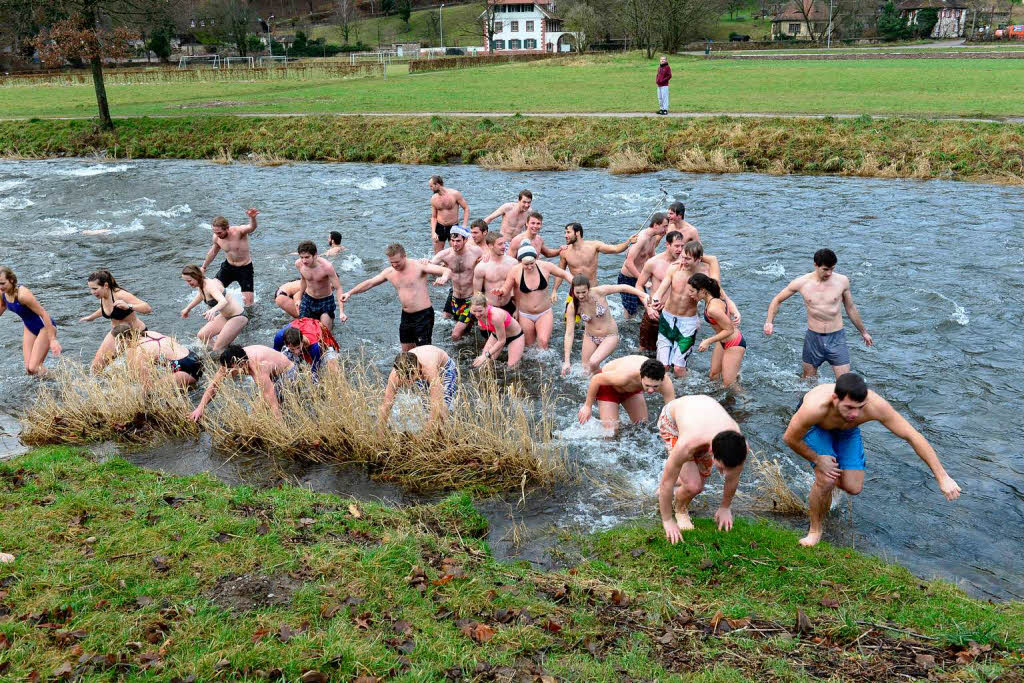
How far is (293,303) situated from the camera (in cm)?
1320

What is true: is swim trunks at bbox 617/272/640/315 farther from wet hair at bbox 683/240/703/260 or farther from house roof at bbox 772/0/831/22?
house roof at bbox 772/0/831/22

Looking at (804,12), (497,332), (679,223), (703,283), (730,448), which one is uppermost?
(804,12)

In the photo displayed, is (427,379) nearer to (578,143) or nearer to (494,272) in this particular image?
(494,272)

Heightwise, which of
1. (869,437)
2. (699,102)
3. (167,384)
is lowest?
(869,437)

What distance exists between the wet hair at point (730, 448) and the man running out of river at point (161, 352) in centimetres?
724

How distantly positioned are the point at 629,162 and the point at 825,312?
16709mm

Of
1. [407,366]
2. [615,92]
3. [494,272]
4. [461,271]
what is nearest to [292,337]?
[407,366]

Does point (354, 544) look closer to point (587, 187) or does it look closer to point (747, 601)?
point (747, 601)

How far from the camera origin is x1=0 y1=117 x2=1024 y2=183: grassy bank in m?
23.8

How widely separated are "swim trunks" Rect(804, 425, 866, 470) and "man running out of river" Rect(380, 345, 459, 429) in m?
3.88

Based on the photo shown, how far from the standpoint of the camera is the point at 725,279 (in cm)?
1612

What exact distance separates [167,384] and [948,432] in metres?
9.68

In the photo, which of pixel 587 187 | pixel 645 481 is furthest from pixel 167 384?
pixel 587 187

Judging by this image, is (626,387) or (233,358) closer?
(626,387)
